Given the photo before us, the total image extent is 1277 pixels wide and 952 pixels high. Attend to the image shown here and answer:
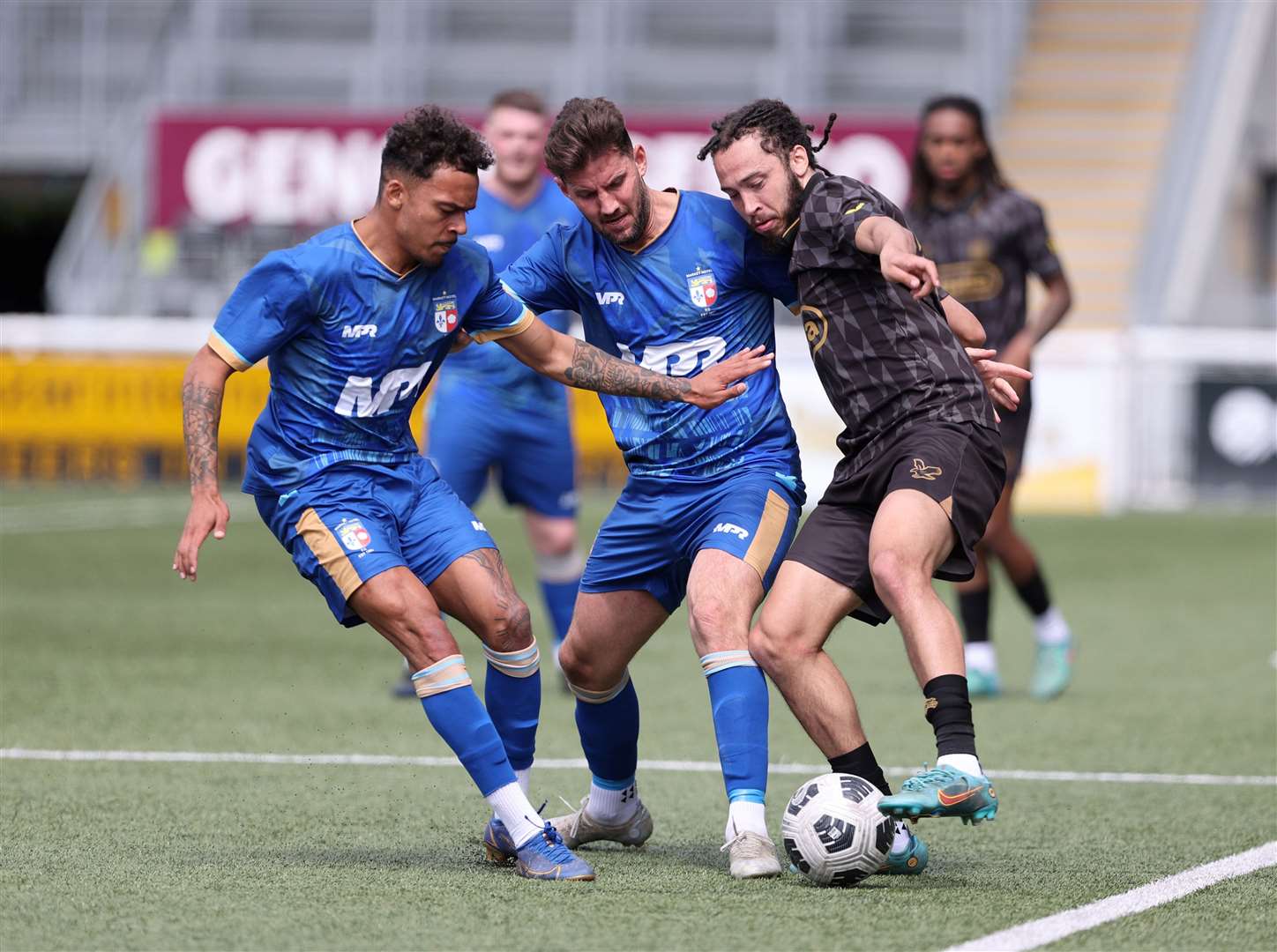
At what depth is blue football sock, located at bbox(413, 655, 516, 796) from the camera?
513 centimetres

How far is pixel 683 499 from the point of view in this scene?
5.51 meters

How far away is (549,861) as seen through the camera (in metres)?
5.04

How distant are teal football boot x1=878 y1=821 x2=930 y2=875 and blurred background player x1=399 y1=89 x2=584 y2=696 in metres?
3.50

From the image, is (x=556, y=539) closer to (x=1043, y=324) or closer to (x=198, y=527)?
(x=1043, y=324)

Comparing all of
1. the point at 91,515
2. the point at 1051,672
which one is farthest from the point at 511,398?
the point at 91,515

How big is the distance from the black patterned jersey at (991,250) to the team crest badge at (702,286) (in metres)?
3.40

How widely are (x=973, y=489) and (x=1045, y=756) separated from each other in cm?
233

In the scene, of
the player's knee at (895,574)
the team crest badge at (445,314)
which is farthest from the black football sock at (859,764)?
the team crest badge at (445,314)

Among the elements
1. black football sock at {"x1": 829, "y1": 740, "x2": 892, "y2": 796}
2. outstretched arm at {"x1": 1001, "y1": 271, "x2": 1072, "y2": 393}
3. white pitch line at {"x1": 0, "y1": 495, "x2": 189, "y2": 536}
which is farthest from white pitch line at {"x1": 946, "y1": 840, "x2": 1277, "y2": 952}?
white pitch line at {"x1": 0, "y1": 495, "x2": 189, "y2": 536}

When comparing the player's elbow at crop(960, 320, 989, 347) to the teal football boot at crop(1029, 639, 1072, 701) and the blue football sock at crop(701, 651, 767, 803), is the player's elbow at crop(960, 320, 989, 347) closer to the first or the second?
the blue football sock at crop(701, 651, 767, 803)

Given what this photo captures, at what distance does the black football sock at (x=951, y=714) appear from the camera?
189 inches

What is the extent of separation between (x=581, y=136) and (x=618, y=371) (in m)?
0.66

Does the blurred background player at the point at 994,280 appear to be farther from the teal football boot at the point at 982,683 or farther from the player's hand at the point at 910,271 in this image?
the player's hand at the point at 910,271

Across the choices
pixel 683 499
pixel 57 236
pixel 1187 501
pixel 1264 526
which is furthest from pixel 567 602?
pixel 57 236
